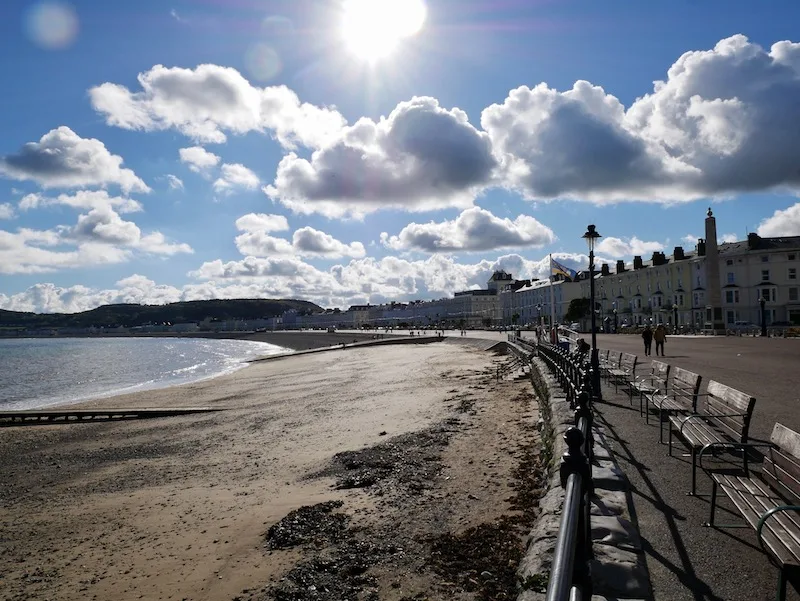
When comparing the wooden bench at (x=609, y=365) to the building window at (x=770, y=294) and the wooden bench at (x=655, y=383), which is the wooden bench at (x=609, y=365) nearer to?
the wooden bench at (x=655, y=383)

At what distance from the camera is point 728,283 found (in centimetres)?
6838

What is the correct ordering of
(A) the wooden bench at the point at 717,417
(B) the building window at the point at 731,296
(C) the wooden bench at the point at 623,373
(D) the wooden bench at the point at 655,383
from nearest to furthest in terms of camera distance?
(A) the wooden bench at the point at 717,417 → (D) the wooden bench at the point at 655,383 → (C) the wooden bench at the point at 623,373 → (B) the building window at the point at 731,296

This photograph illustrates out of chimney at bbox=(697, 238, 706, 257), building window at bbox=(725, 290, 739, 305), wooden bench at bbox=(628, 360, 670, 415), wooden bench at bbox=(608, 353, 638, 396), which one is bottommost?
wooden bench at bbox=(608, 353, 638, 396)

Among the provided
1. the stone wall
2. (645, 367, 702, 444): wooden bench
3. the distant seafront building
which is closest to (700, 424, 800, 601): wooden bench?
the stone wall

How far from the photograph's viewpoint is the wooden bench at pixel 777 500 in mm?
3479

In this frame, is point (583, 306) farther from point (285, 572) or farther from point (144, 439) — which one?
point (285, 572)

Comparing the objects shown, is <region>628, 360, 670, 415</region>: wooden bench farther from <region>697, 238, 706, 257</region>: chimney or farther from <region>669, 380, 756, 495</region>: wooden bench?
<region>697, 238, 706, 257</region>: chimney

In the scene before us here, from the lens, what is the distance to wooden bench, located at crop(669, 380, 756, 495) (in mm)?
5973

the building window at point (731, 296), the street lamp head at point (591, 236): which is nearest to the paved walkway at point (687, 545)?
the street lamp head at point (591, 236)

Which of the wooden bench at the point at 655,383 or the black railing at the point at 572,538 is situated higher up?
the black railing at the point at 572,538

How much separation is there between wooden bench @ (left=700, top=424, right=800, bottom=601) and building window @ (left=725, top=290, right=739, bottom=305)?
2789 inches

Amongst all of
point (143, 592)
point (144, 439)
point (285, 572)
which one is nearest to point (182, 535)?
point (143, 592)

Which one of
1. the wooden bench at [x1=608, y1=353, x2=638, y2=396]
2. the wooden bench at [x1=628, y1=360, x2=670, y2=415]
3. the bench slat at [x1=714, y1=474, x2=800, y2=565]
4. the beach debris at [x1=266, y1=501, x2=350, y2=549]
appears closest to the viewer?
the bench slat at [x1=714, y1=474, x2=800, y2=565]

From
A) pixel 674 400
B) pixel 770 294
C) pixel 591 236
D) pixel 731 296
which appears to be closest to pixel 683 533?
pixel 674 400
